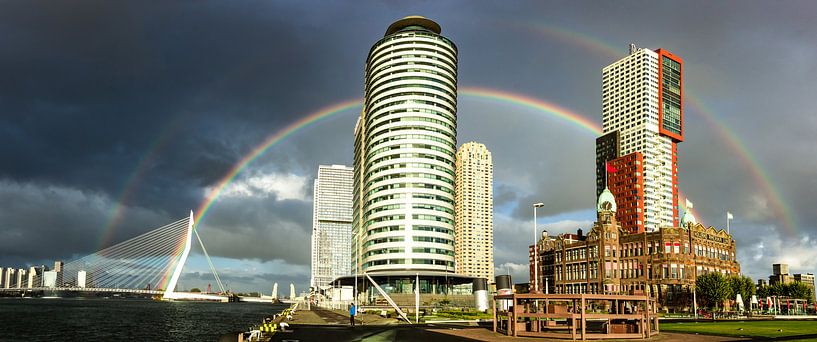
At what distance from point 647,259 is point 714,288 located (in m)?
29.8

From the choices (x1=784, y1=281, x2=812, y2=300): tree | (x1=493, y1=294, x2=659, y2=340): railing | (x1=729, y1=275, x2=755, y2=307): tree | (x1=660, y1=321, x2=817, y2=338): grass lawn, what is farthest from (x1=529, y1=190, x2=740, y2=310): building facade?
(x1=493, y1=294, x2=659, y2=340): railing

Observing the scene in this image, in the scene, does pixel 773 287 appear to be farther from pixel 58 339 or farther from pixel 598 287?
pixel 58 339

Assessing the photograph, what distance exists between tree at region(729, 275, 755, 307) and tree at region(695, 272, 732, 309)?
237 inches

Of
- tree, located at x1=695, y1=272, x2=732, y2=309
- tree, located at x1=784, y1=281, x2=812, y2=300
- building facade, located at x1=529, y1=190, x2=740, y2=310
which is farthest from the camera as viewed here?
tree, located at x1=784, y1=281, x2=812, y2=300

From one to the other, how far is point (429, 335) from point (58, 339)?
58.8 metres

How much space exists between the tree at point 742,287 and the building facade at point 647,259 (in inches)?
454

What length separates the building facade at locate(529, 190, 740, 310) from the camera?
17025 cm

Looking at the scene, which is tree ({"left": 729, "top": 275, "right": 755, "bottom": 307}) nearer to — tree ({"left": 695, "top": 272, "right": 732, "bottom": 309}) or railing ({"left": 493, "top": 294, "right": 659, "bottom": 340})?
tree ({"left": 695, "top": 272, "right": 732, "bottom": 309})

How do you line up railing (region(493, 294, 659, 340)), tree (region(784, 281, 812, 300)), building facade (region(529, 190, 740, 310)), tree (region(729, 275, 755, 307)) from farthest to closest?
tree (region(784, 281, 812, 300)) → building facade (region(529, 190, 740, 310)) → tree (region(729, 275, 755, 307)) → railing (region(493, 294, 659, 340))

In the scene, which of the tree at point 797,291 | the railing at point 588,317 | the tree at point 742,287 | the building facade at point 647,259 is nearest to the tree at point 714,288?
the tree at point 742,287

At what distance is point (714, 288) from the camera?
14600 cm

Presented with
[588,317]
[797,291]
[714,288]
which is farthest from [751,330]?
[797,291]

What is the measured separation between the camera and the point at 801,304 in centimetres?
18050

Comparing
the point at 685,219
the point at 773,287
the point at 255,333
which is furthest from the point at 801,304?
the point at 255,333
